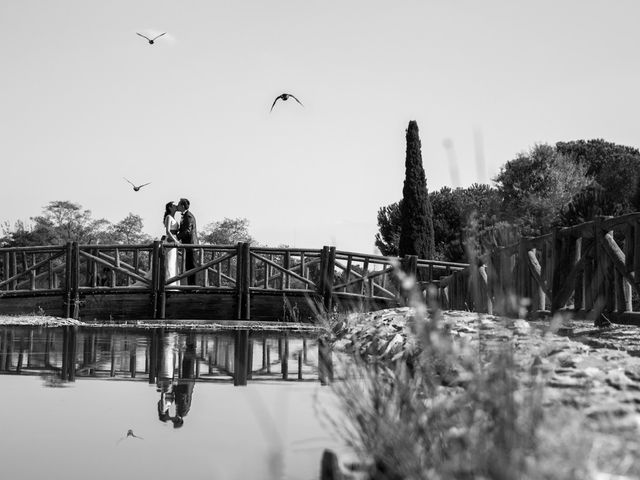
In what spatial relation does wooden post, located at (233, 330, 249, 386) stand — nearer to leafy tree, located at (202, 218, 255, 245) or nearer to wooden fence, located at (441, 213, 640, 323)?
wooden fence, located at (441, 213, 640, 323)

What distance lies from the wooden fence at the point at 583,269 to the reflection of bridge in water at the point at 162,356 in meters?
2.39

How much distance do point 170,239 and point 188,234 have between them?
1.72ft

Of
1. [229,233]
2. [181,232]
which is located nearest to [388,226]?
[229,233]

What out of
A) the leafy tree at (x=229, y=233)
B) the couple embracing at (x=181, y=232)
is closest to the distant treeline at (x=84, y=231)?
the leafy tree at (x=229, y=233)

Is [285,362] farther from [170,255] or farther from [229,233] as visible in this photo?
[229,233]

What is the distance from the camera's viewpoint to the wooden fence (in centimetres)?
884

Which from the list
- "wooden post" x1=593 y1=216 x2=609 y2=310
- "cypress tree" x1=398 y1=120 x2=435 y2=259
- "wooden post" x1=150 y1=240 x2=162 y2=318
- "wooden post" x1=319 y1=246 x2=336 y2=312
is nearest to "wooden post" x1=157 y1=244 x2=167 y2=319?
"wooden post" x1=150 y1=240 x2=162 y2=318

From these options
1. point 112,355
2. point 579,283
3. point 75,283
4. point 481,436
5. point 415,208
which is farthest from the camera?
point 415,208

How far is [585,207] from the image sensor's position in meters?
35.0

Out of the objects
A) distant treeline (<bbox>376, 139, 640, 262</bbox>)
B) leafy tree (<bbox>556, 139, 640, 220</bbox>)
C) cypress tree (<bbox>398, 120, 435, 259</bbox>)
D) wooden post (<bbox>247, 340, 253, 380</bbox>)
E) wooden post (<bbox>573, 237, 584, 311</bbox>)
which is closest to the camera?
wooden post (<bbox>247, 340, 253, 380</bbox>)

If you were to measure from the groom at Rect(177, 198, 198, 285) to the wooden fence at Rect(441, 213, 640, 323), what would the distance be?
11.8 m

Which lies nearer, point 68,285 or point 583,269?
point 583,269

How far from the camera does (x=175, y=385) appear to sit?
7809 mm

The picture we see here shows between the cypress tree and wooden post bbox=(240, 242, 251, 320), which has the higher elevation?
the cypress tree
